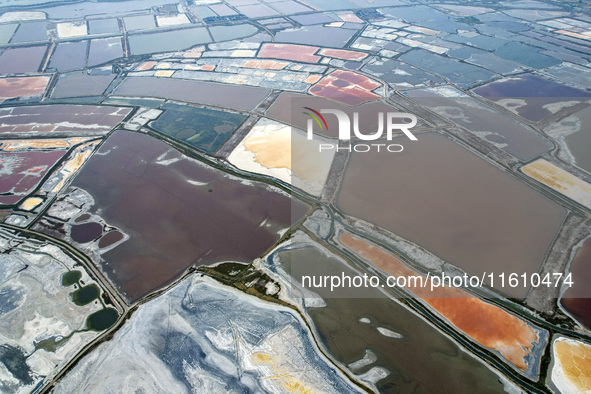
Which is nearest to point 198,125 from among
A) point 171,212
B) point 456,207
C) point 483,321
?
point 171,212

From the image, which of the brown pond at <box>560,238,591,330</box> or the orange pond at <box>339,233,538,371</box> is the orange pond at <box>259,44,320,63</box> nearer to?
the orange pond at <box>339,233,538,371</box>

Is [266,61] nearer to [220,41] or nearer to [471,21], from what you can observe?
[220,41]

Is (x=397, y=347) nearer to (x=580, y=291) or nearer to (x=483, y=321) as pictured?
(x=483, y=321)

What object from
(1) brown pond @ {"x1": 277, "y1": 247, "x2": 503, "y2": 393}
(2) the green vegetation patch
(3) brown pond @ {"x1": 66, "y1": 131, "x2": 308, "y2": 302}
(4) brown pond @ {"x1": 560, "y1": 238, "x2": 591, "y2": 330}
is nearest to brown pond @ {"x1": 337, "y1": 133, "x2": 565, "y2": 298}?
(4) brown pond @ {"x1": 560, "y1": 238, "x2": 591, "y2": 330}

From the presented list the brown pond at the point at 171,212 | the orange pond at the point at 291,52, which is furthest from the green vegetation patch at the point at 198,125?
the orange pond at the point at 291,52

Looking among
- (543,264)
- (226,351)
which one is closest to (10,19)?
(226,351)

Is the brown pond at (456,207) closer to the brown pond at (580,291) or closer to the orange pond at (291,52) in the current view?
the brown pond at (580,291)
